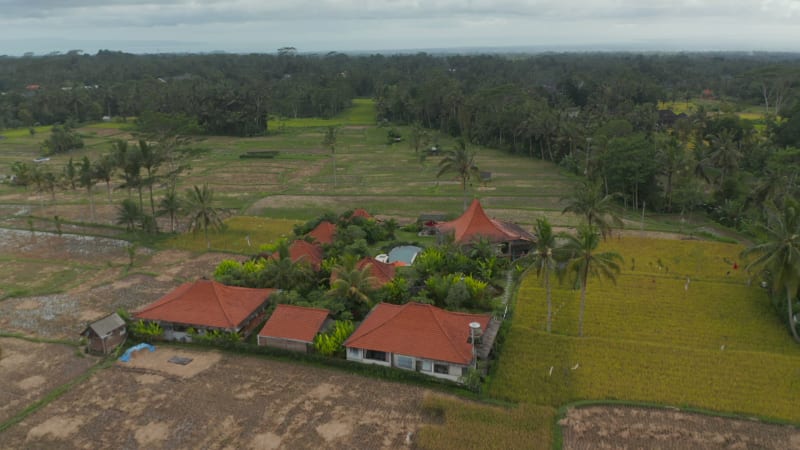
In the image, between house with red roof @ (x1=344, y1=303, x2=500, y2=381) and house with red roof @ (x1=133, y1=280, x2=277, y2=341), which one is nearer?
house with red roof @ (x1=344, y1=303, x2=500, y2=381)

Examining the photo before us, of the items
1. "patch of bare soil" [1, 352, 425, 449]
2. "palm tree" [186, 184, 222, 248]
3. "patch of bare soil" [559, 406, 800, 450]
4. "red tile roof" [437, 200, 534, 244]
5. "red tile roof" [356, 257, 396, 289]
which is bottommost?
"patch of bare soil" [559, 406, 800, 450]

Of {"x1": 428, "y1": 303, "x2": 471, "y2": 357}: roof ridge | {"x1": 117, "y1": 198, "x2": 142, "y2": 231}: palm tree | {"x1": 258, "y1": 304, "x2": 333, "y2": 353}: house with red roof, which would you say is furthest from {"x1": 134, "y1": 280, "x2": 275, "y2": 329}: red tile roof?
{"x1": 117, "y1": 198, "x2": 142, "y2": 231}: palm tree

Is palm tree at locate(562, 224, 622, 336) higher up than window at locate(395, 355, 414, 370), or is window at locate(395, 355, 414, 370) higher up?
palm tree at locate(562, 224, 622, 336)

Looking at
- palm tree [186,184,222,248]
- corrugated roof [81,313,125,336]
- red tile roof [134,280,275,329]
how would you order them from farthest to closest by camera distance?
palm tree [186,184,222,248]
red tile roof [134,280,275,329]
corrugated roof [81,313,125,336]

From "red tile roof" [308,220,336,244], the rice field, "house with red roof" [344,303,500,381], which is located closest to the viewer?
the rice field

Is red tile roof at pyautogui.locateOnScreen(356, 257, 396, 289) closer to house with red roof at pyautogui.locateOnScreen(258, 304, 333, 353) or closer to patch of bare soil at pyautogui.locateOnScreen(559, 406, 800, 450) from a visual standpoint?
house with red roof at pyautogui.locateOnScreen(258, 304, 333, 353)

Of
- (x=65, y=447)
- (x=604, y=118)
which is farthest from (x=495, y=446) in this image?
(x=604, y=118)

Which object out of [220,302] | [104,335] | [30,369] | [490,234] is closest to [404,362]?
[220,302]
